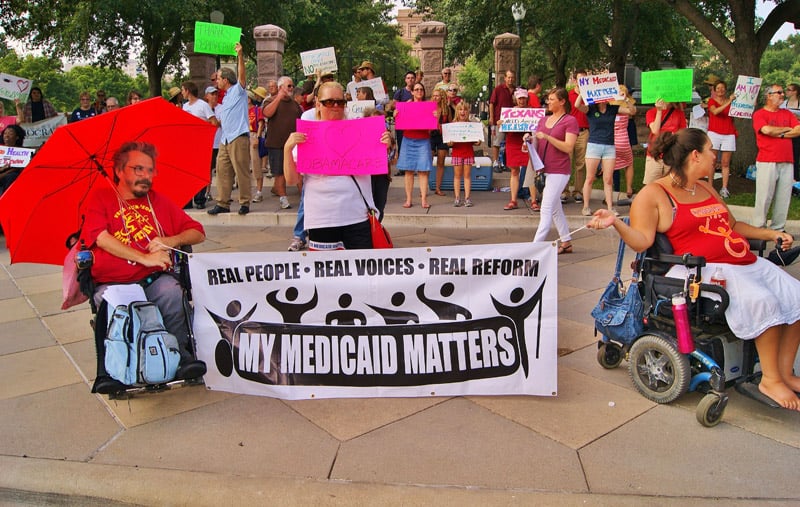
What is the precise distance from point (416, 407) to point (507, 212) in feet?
21.7

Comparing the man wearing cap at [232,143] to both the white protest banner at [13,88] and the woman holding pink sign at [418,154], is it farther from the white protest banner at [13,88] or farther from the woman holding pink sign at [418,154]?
the white protest banner at [13,88]

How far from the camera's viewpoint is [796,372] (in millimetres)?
4207

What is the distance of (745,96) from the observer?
10531 mm

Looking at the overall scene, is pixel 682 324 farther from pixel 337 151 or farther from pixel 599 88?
pixel 599 88

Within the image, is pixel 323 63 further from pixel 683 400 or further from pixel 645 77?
pixel 683 400

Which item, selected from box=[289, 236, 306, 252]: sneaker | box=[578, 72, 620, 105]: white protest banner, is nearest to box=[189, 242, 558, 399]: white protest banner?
box=[289, 236, 306, 252]: sneaker

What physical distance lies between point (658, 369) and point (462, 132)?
706 centimetres

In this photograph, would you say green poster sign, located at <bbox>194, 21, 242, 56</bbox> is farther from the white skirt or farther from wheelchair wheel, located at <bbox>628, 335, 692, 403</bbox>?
the white skirt

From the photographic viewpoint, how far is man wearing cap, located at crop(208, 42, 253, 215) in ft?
32.4

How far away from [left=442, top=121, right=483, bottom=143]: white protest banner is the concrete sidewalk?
6180mm

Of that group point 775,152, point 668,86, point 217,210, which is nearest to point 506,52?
point 668,86

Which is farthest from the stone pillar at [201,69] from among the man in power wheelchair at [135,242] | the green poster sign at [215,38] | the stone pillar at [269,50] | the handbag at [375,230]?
the man in power wheelchair at [135,242]

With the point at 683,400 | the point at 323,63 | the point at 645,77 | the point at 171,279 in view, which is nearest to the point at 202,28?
the point at 323,63

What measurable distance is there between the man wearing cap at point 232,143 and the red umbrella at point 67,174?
212 inches
